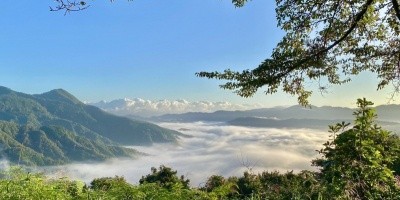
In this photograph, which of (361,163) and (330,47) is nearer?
(361,163)

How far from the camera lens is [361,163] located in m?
Answer: 6.76

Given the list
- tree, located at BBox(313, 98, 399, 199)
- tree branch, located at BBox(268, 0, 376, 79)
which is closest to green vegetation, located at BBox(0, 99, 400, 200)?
tree, located at BBox(313, 98, 399, 199)

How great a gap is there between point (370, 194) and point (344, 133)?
1.00 meters

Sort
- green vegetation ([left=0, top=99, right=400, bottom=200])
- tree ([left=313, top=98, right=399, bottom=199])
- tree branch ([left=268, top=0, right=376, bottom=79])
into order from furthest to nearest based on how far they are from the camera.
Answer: tree branch ([left=268, top=0, right=376, bottom=79]), tree ([left=313, top=98, right=399, bottom=199]), green vegetation ([left=0, top=99, right=400, bottom=200])

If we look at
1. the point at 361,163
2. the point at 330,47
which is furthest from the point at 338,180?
the point at 330,47

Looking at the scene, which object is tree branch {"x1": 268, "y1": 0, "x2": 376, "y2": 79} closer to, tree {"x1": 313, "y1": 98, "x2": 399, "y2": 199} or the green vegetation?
the green vegetation

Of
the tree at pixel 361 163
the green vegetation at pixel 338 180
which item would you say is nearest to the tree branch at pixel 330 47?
the green vegetation at pixel 338 180

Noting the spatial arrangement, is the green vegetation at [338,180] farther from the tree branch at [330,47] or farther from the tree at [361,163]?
the tree branch at [330,47]

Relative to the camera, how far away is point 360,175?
22.1 feet

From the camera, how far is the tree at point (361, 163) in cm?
670

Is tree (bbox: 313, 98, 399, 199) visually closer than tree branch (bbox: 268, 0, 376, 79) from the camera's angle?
Yes

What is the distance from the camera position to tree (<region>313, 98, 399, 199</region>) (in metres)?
6.70

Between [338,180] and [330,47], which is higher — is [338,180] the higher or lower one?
the lower one

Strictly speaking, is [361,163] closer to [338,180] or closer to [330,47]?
[338,180]
